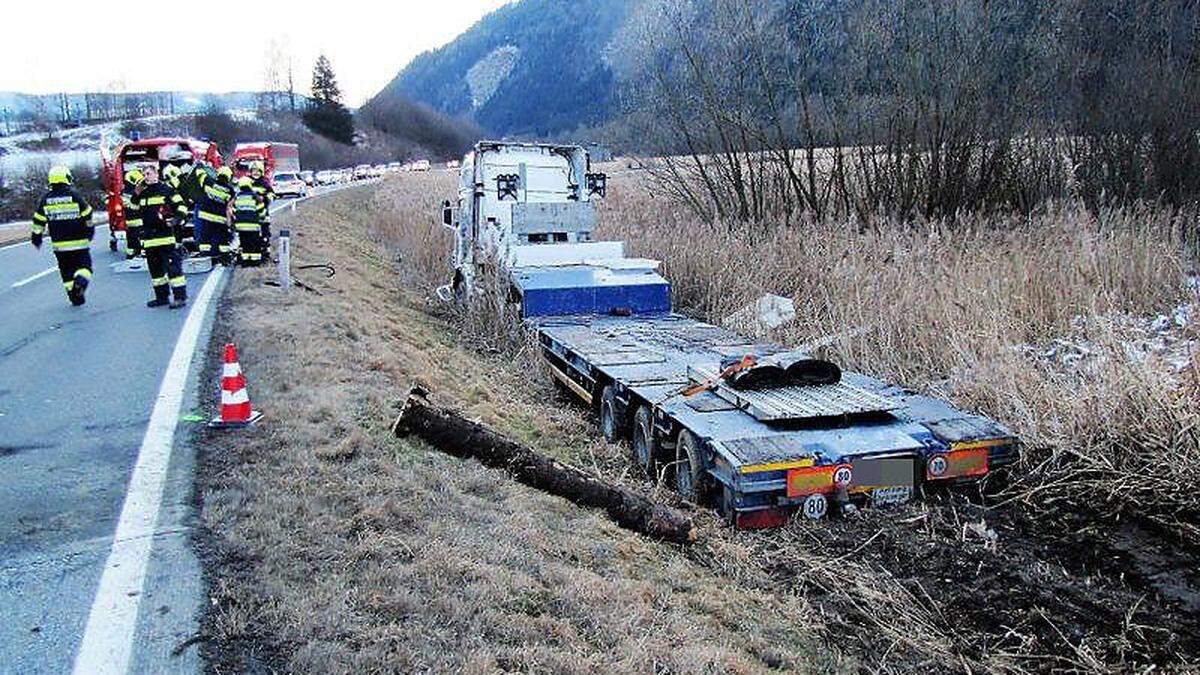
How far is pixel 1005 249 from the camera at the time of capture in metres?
10.2

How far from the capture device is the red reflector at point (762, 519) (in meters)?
5.39

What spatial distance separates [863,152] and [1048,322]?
6482mm

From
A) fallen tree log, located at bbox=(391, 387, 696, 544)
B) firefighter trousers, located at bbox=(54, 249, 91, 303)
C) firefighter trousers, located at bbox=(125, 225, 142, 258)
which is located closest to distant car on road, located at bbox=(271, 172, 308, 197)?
firefighter trousers, located at bbox=(125, 225, 142, 258)

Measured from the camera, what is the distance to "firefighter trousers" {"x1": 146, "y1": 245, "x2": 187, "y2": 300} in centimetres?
1045

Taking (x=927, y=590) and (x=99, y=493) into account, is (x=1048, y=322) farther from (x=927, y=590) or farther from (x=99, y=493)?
(x=99, y=493)

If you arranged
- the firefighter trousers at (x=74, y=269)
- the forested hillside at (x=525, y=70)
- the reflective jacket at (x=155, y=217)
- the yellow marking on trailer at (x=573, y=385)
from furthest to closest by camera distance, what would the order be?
the forested hillside at (x=525, y=70), the firefighter trousers at (x=74, y=269), the reflective jacket at (x=155, y=217), the yellow marking on trailer at (x=573, y=385)

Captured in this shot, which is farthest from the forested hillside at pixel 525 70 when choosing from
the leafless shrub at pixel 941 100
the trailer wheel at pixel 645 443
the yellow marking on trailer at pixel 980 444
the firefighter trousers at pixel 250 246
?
the yellow marking on trailer at pixel 980 444

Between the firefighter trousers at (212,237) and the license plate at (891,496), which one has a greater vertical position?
the firefighter trousers at (212,237)

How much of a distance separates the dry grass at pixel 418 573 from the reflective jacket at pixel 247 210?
6.26 meters

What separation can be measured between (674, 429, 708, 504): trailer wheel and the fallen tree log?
1.35 ft

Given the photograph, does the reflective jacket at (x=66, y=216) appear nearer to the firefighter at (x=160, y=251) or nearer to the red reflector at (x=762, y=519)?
the firefighter at (x=160, y=251)

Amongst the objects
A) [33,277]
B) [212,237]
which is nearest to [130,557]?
[212,237]

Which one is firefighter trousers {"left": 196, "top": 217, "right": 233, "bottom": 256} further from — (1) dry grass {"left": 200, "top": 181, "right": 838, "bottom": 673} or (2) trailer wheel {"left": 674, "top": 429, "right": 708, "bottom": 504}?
(2) trailer wheel {"left": 674, "top": 429, "right": 708, "bottom": 504}

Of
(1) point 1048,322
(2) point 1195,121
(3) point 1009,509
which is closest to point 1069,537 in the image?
(3) point 1009,509
